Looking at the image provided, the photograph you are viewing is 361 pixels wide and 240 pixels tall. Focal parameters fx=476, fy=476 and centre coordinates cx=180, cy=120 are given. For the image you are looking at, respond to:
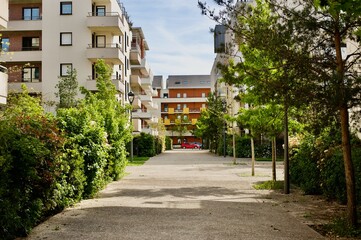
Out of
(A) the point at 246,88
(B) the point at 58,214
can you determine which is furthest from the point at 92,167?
(A) the point at 246,88

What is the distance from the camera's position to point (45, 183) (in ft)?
28.1

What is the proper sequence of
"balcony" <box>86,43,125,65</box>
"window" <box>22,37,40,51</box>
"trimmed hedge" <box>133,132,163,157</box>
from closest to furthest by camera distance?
"balcony" <box>86,43,125,65</box> < "window" <box>22,37,40,51</box> < "trimmed hedge" <box>133,132,163,157</box>

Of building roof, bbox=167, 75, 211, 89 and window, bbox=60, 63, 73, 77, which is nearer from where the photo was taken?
window, bbox=60, 63, 73, 77

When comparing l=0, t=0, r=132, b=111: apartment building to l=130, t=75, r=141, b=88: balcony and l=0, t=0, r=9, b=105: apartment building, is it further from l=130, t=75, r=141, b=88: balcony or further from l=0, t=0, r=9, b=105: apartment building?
l=0, t=0, r=9, b=105: apartment building

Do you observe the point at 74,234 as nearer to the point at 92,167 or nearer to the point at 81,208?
the point at 81,208

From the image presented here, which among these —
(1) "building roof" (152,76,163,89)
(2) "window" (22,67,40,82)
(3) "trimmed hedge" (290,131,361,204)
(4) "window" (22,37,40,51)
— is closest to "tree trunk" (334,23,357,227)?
(3) "trimmed hedge" (290,131,361,204)

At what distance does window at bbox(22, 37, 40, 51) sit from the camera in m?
43.0

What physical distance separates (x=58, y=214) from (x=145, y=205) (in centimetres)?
243

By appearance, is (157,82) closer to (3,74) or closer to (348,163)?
(3,74)

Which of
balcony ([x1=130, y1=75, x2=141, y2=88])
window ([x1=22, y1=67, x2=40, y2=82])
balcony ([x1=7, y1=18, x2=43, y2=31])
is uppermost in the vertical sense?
balcony ([x1=7, y1=18, x2=43, y2=31])

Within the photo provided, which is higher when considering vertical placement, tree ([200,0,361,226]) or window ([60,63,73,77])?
window ([60,63,73,77])

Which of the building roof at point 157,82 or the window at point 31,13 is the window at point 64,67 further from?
the building roof at point 157,82

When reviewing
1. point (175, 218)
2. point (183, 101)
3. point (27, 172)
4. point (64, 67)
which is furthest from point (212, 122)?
point (183, 101)

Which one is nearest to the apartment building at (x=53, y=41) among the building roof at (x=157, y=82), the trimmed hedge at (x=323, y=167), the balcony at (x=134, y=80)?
the balcony at (x=134, y=80)
